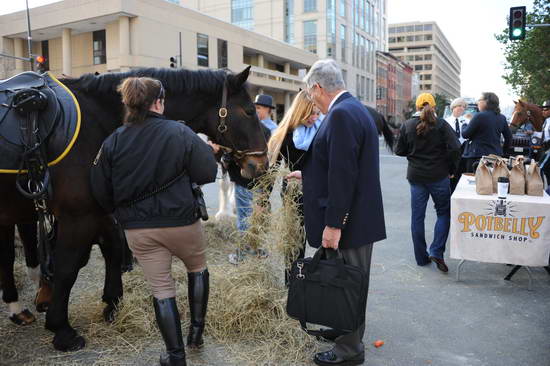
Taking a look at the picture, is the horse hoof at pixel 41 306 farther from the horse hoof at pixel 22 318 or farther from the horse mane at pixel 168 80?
the horse mane at pixel 168 80

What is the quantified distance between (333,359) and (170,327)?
3.86 ft

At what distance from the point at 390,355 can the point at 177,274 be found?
7.84ft

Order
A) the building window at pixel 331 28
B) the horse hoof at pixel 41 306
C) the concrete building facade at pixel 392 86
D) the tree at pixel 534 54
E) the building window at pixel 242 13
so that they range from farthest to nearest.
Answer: the concrete building facade at pixel 392 86
the building window at pixel 242 13
the building window at pixel 331 28
the tree at pixel 534 54
the horse hoof at pixel 41 306

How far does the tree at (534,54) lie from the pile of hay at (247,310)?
28921 millimetres

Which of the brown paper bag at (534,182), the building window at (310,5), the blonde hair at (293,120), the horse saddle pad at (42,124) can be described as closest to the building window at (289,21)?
the building window at (310,5)

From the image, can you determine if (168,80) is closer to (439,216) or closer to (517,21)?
(439,216)

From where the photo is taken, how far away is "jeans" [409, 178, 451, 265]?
5359 mm

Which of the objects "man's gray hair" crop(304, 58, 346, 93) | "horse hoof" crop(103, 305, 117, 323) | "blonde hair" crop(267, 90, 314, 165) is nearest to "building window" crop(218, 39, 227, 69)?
"blonde hair" crop(267, 90, 314, 165)

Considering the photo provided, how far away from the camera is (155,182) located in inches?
109

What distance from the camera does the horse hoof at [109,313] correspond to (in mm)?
3750

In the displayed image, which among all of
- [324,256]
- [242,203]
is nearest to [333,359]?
[324,256]

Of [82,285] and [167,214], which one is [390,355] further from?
[82,285]

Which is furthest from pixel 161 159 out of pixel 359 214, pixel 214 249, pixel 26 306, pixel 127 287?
pixel 214 249

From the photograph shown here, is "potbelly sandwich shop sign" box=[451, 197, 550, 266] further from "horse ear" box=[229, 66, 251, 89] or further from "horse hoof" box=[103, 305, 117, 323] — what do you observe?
"horse hoof" box=[103, 305, 117, 323]
